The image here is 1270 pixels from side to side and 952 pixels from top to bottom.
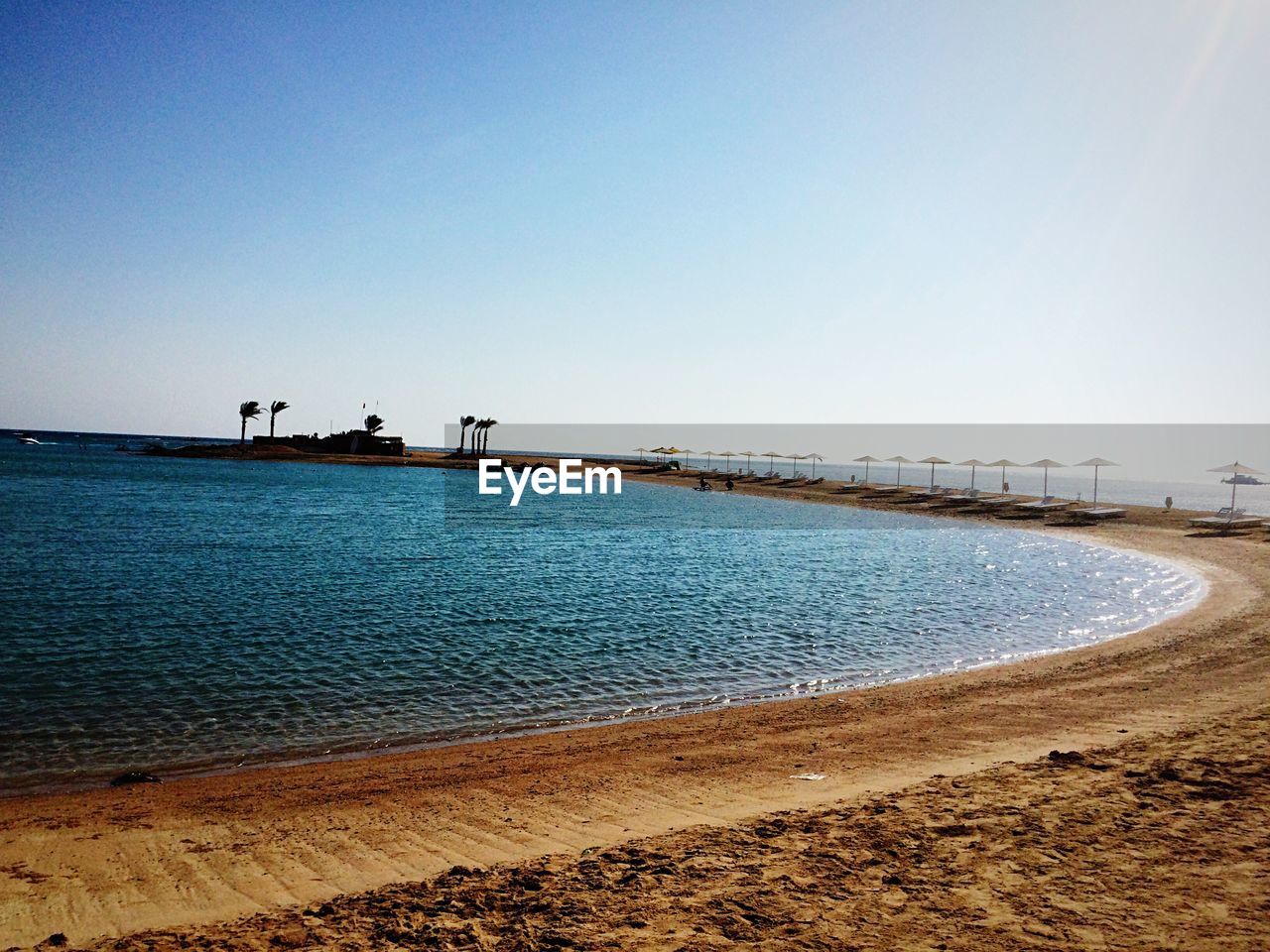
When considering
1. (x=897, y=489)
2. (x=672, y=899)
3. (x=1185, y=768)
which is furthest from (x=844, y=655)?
(x=897, y=489)

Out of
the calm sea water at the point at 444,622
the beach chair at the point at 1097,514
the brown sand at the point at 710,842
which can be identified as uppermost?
the beach chair at the point at 1097,514

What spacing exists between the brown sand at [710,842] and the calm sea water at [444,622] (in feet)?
6.79

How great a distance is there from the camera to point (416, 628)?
17609 millimetres

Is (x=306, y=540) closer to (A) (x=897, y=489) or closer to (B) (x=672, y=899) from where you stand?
(B) (x=672, y=899)

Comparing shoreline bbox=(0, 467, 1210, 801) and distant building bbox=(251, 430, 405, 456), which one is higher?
distant building bbox=(251, 430, 405, 456)

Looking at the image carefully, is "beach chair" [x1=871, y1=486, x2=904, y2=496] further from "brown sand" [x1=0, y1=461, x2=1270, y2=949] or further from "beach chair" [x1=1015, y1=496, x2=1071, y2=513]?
"brown sand" [x1=0, y1=461, x2=1270, y2=949]

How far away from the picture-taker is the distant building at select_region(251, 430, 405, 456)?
405 feet

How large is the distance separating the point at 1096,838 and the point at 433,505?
Result: 55.6m
